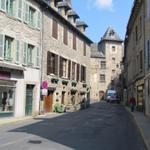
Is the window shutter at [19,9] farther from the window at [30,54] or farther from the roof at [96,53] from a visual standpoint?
the roof at [96,53]

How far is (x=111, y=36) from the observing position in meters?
83.6

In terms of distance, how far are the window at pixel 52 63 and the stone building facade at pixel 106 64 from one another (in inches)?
1823

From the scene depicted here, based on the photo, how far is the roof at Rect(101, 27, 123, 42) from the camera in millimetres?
82125

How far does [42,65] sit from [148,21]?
929 cm

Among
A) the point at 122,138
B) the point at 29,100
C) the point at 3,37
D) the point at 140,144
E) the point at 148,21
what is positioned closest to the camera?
the point at 140,144

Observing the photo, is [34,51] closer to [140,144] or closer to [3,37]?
[3,37]

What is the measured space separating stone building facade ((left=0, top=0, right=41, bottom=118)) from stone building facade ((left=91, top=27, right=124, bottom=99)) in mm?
51588

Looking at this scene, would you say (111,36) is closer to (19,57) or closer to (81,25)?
(81,25)

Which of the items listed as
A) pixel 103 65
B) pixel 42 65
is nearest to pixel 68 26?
pixel 42 65

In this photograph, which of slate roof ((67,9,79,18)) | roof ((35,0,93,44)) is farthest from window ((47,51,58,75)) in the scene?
slate roof ((67,9,79,18))

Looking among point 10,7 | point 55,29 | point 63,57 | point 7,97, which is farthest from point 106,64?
point 7,97

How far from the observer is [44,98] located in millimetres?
30156

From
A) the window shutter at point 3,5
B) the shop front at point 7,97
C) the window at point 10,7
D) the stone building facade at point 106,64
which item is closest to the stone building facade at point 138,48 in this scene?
the window at point 10,7

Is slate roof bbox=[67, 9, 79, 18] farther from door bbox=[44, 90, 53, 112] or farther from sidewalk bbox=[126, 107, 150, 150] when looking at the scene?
sidewalk bbox=[126, 107, 150, 150]
